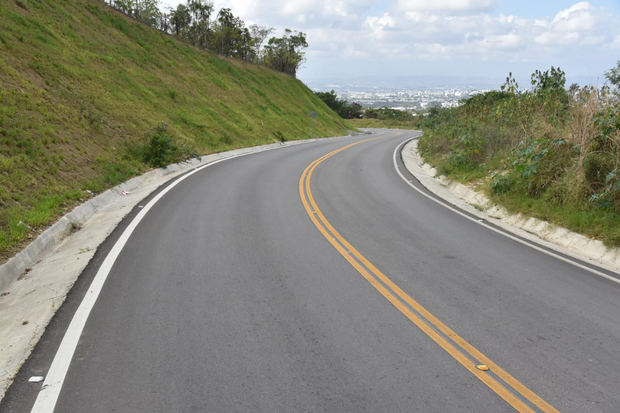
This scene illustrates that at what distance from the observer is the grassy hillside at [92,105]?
387 inches

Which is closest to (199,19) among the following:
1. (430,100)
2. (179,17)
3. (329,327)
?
(179,17)

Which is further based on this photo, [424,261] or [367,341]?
[424,261]

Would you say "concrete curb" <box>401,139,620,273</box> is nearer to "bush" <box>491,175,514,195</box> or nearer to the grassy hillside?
"bush" <box>491,175,514,195</box>

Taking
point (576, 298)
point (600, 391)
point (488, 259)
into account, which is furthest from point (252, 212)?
point (600, 391)

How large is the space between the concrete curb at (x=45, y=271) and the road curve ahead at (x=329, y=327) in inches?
7.2

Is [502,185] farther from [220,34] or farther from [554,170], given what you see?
[220,34]

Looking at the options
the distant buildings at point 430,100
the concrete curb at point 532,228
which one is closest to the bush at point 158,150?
the concrete curb at point 532,228

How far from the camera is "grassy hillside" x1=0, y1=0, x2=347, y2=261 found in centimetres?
982

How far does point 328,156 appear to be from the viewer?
2361 centimetres

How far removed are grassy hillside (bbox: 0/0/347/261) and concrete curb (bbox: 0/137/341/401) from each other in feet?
1.05

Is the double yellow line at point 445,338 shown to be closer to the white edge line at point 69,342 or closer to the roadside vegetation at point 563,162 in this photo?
the white edge line at point 69,342

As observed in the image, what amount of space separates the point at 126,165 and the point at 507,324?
40.4 feet

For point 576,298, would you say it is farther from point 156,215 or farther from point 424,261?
point 156,215

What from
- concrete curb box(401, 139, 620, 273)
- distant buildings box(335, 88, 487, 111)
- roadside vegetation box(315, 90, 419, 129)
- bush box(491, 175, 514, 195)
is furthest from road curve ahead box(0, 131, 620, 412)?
roadside vegetation box(315, 90, 419, 129)
